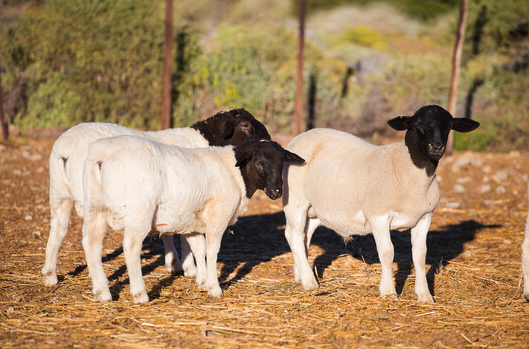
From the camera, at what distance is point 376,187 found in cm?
656

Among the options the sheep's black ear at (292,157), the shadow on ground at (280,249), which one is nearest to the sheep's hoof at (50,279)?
the shadow on ground at (280,249)

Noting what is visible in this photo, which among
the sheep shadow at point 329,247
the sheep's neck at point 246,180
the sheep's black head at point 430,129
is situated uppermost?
the sheep's black head at point 430,129

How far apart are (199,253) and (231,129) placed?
2.00 metres

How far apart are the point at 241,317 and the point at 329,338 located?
974 mm

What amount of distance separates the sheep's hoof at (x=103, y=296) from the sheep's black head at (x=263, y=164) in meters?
1.99

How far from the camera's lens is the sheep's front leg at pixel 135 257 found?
592 cm

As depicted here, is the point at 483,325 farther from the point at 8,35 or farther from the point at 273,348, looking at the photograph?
the point at 8,35

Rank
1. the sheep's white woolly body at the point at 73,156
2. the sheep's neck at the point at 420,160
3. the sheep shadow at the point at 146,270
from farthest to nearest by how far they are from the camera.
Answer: the sheep shadow at the point at 146,270
the sheep's white woolly body at the point at 73,156
the sheep's neck at the point at 420,160

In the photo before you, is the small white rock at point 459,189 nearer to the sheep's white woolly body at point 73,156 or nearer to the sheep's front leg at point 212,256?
the sheep's front leg at point 212,256

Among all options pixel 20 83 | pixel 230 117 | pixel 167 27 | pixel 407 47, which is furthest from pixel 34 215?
pixel 407 47

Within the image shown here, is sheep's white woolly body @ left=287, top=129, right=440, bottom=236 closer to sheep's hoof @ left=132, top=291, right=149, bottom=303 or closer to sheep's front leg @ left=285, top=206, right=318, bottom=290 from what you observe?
sheep's front leg @ left=285, top=206, right=318, bottom=290

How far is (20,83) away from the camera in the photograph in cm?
2006

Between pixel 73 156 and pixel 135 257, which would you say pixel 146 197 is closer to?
pixel 135 257

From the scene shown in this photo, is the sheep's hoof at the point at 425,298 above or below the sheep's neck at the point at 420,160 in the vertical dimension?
below
